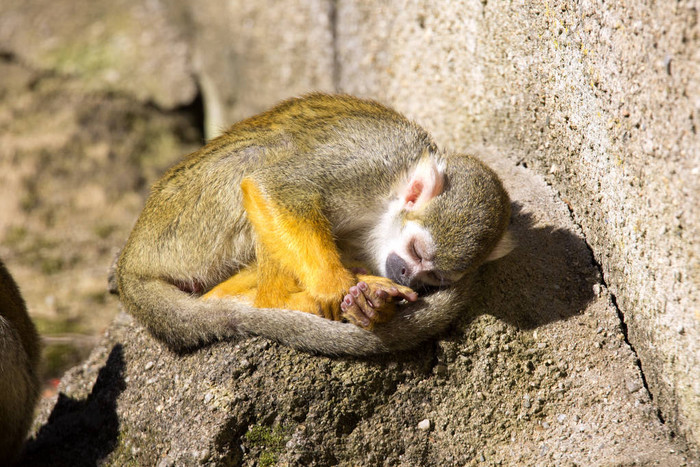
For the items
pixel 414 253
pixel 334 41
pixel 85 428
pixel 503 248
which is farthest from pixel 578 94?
pixel 334 41

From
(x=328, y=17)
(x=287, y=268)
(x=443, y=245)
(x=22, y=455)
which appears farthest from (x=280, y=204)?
(x=328, y=17)

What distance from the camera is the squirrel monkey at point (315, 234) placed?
320 cm

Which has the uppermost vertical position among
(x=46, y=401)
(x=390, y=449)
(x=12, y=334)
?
(x=12, y=334)

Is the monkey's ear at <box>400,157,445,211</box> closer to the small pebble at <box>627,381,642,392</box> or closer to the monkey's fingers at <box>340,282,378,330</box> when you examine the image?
the monkey's fingers at <box>340,282,378,330</box>

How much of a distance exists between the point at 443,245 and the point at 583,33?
1152mm

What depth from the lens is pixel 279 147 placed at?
11.9ft

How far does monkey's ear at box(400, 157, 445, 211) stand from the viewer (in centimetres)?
338

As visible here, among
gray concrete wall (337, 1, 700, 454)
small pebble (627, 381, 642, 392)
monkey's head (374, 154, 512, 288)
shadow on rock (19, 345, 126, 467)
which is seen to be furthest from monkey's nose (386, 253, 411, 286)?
shadow on rock (19, 345, 126, 467)

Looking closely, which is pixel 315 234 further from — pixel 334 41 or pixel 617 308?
pixel 334 41

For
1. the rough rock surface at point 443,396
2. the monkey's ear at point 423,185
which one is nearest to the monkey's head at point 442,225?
the monkey's ear at point 423,185

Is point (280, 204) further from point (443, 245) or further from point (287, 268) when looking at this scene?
point (443, 245)

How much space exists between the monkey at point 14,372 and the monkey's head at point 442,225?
1935 millimetres

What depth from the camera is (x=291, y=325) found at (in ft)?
10.3

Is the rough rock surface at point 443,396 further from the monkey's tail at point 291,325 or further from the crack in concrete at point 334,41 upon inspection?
the crack in concrete at point 334,41
